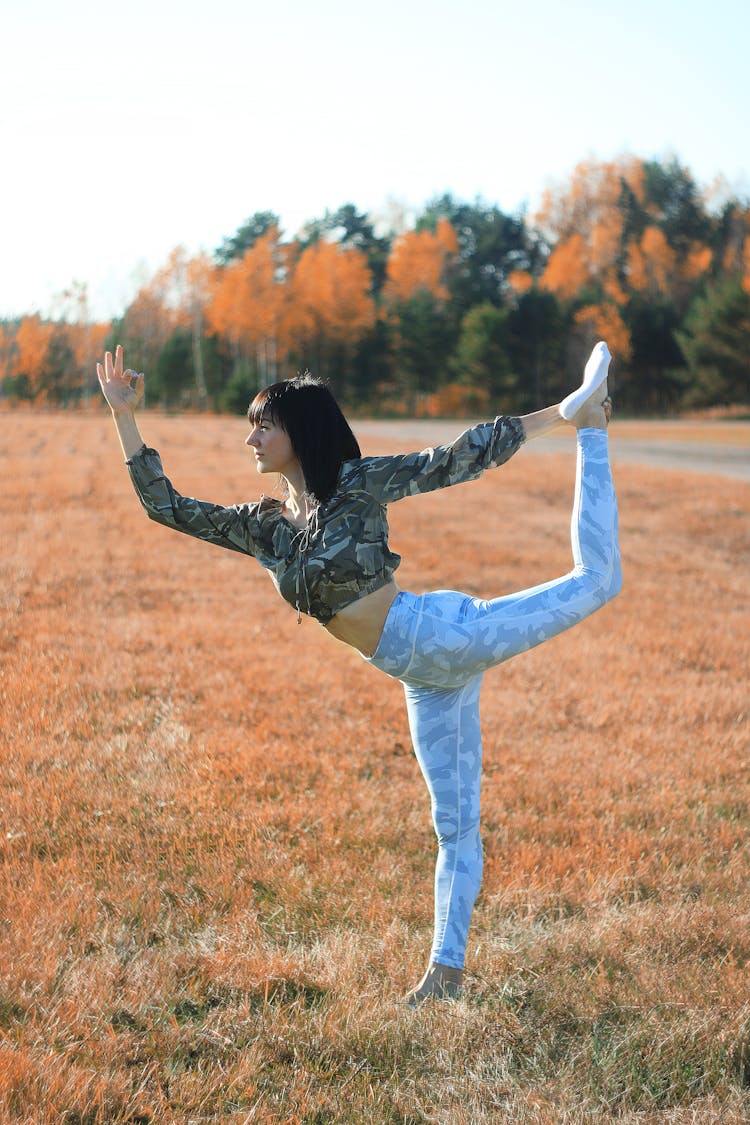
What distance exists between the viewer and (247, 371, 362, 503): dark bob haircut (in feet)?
10.5

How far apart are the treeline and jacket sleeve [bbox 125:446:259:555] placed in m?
36.6

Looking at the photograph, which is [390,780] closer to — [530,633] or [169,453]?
[530,633]

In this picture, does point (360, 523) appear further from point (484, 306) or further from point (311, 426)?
point (484, 306)

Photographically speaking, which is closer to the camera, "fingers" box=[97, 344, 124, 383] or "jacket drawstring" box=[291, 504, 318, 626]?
"jacket drawstring" box=[291, 504, 318, 626]

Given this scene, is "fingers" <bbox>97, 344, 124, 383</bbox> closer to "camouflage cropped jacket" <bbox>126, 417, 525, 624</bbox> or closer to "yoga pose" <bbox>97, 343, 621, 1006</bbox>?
"yoga pose" <bbox>97, 343, 621, 1006</bbox>

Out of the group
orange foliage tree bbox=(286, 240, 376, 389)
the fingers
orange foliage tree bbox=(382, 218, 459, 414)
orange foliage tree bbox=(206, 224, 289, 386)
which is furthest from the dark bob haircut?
orange foliage tree bbox=(382, 218, 459, 414)

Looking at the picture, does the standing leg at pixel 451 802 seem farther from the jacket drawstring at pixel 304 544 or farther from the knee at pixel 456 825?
the jacket drawstring at pixel 304 544

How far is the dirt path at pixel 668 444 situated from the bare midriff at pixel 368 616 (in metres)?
18.7

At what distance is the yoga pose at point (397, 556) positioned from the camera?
10.4 feet

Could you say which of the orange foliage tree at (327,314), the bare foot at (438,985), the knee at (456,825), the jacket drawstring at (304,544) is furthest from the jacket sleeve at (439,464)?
the orange foliage tree at (327,314)

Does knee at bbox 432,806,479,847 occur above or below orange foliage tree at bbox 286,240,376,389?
below

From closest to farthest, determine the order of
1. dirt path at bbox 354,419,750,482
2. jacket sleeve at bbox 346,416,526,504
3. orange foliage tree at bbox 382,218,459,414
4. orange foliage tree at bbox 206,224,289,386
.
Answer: jacket sleeve at bbox 346,416,526,504, dirt path at bbox 354,419,750,482, orange foliage tree at bbox 206,224,289,386, orange foliage tree at bbox 382,218,459,414

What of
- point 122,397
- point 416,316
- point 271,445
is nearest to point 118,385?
point 122,397

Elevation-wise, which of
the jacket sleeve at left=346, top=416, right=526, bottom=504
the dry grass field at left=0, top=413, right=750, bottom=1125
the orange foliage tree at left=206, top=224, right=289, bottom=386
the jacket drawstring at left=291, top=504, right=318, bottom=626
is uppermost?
the orange foliage tree at left=206, top=224, right=289, bottom=386
